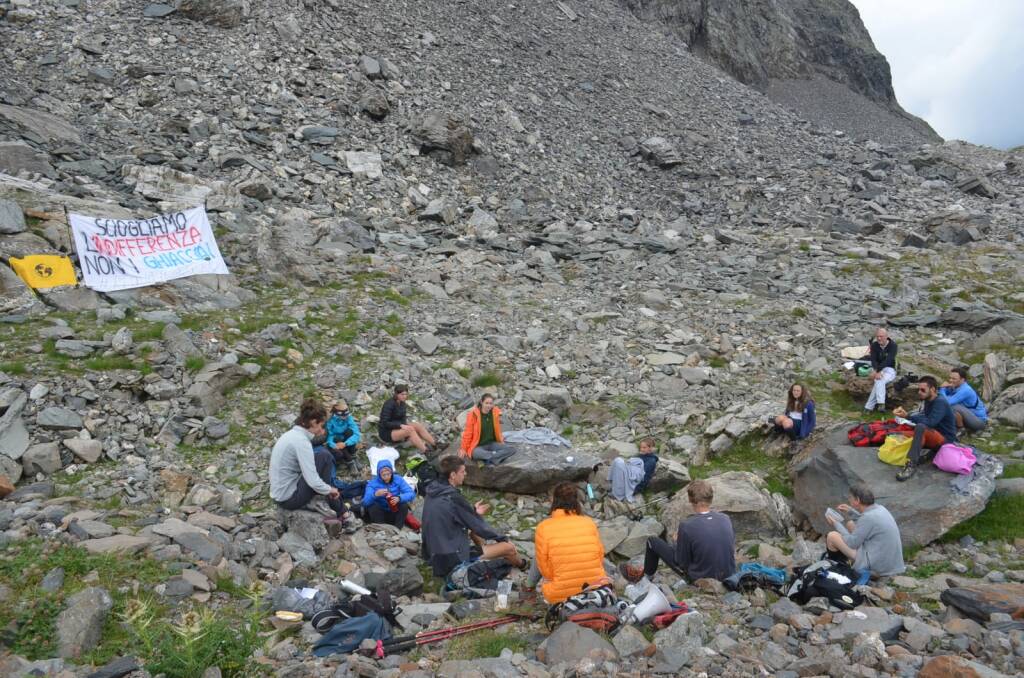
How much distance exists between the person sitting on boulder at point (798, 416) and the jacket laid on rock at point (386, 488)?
6.58m

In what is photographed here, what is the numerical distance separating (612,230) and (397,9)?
18717 millimetres

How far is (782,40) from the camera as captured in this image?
232 ft

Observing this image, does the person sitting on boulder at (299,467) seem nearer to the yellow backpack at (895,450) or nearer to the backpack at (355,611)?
the backpack at (355,611)

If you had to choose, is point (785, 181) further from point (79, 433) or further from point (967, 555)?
point (79, 433)

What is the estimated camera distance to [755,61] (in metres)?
64.9

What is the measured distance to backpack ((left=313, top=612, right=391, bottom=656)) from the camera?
5.57 meters

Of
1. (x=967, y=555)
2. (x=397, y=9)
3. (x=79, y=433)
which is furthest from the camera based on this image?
(x=397, y=9)

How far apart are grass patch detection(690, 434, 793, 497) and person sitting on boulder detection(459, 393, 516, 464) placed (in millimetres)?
3405

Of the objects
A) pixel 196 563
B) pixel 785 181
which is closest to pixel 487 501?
pixel 196 563

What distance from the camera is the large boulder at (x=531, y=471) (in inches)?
423

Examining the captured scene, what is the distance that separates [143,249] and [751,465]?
1371cm

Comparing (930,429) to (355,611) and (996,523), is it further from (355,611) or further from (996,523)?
(355,611)

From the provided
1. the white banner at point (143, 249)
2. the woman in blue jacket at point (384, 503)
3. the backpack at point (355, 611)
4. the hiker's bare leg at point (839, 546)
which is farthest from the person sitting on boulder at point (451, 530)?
the white banner at point (143, 249)

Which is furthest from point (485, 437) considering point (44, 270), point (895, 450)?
point (44, 270)
